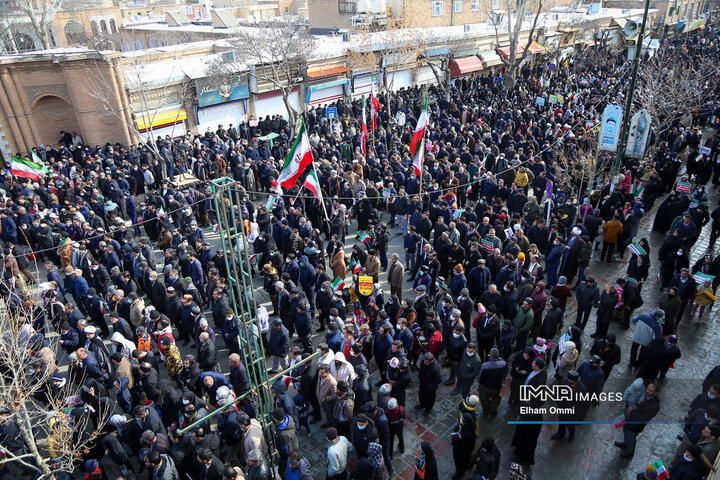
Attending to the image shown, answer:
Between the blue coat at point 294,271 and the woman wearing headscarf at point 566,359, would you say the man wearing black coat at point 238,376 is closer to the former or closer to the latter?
the blue coat at point 294,271

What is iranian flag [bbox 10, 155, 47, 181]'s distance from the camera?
1548 cm

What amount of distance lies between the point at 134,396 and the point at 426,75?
3035 centimetres

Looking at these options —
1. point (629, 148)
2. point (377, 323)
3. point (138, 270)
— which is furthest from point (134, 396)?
point (629, 148)

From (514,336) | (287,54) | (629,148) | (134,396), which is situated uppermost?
(287,54)

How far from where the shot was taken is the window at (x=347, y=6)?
4138cm

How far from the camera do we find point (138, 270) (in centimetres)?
1155

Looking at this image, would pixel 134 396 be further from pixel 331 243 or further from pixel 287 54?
pixel 287 54

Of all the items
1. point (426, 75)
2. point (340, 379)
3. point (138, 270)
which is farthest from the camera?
point (426, 75)

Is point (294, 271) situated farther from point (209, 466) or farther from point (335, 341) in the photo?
point (209, 466)

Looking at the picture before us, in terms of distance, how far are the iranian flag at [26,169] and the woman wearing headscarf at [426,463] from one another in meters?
14.9

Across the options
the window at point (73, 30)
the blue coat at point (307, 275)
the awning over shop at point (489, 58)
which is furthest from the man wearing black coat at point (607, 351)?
the window at point (73, 30)

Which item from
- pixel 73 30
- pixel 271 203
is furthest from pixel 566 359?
pixel 73 30

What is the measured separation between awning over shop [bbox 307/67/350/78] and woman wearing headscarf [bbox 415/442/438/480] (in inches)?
940

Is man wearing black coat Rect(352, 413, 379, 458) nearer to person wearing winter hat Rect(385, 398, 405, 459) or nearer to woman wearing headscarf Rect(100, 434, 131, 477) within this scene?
person wearing winter hat Rect(385, 398, 405, 459)
